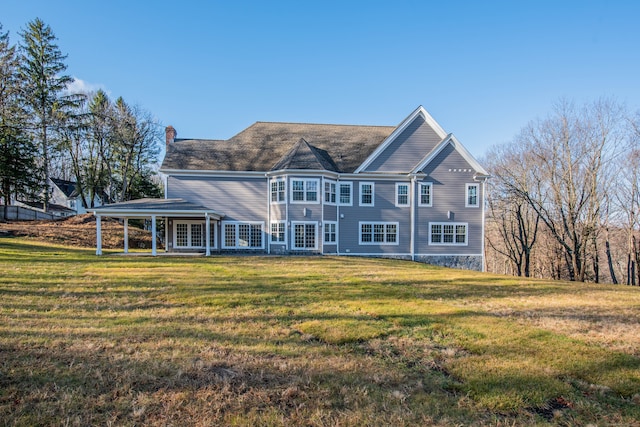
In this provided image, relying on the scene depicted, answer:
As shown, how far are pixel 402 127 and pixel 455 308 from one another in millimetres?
17544

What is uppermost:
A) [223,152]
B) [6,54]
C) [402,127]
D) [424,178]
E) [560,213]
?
[6,54]

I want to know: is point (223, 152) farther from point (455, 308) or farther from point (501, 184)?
point (501, 184)

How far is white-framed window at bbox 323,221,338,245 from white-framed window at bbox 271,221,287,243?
2.54m

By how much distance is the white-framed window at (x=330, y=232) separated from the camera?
872 inches

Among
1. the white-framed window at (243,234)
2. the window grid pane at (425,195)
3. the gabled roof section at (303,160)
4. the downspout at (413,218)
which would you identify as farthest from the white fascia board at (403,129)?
the white-framed window at (243,234)

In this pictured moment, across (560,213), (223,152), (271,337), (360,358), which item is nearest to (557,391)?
(360,358)

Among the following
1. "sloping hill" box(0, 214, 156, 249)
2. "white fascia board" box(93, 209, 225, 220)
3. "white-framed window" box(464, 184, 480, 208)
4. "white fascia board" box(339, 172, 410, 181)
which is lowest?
"sloping hill" box(0, 214, 156, 249)

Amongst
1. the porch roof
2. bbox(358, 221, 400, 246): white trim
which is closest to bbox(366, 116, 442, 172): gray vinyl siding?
bbox(358, 221, 400, 246): white trim

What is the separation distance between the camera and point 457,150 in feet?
Answer: 75.5

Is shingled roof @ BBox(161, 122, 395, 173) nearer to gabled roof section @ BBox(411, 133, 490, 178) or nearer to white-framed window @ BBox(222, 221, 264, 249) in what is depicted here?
white-framed window @ BBox(222, 221, 264, 249)

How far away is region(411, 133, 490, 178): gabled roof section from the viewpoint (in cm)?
2258

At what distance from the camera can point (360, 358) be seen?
4.51 meters

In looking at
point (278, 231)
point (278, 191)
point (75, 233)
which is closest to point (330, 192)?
point (278, 191)

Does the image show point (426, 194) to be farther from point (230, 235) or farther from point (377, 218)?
point (230, 235)
